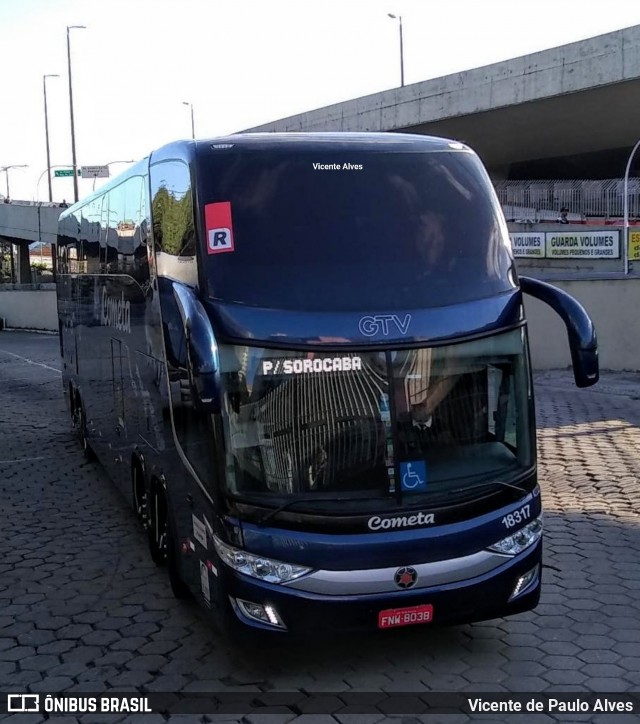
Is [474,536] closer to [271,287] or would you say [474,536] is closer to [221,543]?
[221,543]

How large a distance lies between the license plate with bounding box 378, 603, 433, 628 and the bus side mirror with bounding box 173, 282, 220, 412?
1562 millimetres

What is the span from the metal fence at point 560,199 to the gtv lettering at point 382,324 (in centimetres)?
2288

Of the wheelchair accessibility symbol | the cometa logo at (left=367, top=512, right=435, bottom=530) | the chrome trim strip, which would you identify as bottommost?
the chrome trim strip

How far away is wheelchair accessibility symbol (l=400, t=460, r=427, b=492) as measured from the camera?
17.6 ft

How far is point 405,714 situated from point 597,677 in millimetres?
1257

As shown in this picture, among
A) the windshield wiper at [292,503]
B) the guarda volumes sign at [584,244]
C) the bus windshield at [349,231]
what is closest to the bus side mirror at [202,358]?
the bus windshield at [349,231]

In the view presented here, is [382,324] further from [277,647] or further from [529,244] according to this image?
[529,244]

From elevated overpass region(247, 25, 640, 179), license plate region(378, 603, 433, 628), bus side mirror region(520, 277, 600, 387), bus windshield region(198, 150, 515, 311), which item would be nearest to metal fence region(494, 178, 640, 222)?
elevated overpass region(247, 25, 640, 179)

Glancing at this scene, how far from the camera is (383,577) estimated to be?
5211mm

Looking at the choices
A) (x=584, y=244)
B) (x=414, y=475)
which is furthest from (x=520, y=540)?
(x=584, y=244)

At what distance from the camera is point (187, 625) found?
255 inches

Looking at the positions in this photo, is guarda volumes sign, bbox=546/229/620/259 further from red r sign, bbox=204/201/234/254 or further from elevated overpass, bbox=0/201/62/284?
elevated overpass, bbox=0/201/62/284

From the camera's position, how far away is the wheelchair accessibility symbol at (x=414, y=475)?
5.38m

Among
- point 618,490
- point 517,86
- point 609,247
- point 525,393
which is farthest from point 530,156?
point 525,393
